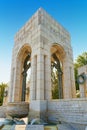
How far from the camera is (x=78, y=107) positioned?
7281 mm

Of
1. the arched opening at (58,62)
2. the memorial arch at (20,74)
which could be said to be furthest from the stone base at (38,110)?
the arched opening at (58,62)

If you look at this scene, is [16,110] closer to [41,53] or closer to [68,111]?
[68,111]

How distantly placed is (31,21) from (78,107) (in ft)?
31.6

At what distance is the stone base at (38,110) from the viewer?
8.94 meters

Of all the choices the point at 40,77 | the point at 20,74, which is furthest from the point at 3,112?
the point at 40,77

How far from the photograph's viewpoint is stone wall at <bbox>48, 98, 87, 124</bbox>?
23.1ft

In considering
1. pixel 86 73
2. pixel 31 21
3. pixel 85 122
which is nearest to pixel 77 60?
pixel 86 73

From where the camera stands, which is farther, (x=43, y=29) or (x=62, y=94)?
(x=62, y=94)

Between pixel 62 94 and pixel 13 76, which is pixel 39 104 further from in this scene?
pixel 13 76

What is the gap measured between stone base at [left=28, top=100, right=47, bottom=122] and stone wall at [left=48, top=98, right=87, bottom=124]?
1.17 ft

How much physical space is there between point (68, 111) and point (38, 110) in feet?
7.47

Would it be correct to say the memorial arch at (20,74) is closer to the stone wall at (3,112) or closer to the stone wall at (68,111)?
the stone wall at (3,112)

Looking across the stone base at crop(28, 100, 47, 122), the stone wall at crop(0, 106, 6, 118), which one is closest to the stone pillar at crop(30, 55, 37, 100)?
the stone base at crop(28, 100, 47, 122)

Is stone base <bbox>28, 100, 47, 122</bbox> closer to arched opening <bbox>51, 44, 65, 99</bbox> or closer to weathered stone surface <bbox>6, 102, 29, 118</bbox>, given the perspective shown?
weathered stone surface <bbox>6, 102, 29, 118</bbox>
